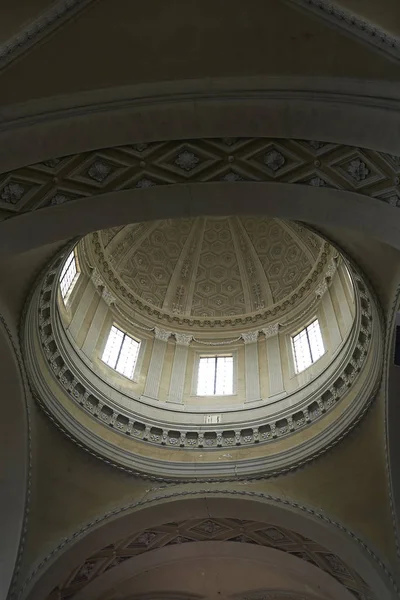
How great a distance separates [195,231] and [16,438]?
9.48m

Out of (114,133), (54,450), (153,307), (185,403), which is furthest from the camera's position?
(153,307)

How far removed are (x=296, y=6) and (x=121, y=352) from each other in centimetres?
1060

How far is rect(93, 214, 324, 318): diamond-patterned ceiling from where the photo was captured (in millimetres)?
16297

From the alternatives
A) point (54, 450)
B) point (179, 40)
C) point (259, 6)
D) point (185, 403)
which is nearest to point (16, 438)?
point (54, 450)

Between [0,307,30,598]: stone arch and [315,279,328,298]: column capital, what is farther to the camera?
[315,279,328,298]: column capital

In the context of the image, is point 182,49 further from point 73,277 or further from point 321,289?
point 321,289

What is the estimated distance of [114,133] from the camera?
6.18 m

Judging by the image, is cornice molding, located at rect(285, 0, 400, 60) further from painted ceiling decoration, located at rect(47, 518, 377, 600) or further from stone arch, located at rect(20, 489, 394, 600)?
painted ceiling decoration, located at rect(47, 518, 377, 600)

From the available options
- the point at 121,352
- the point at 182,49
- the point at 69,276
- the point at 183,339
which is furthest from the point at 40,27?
the point at 183,339

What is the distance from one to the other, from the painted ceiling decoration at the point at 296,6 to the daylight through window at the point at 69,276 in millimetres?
7547

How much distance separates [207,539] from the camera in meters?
12.7

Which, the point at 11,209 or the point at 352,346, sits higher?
the point at 352,346

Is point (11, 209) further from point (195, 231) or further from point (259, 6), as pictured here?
point (195, 231)

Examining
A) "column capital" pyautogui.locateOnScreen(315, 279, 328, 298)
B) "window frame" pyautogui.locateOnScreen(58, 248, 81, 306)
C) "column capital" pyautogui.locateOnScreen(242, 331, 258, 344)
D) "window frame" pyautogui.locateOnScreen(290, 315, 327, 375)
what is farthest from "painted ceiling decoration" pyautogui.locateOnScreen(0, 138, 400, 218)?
"column capital" pyautogui.locateOnScreen(242, 331, 258, 344)
